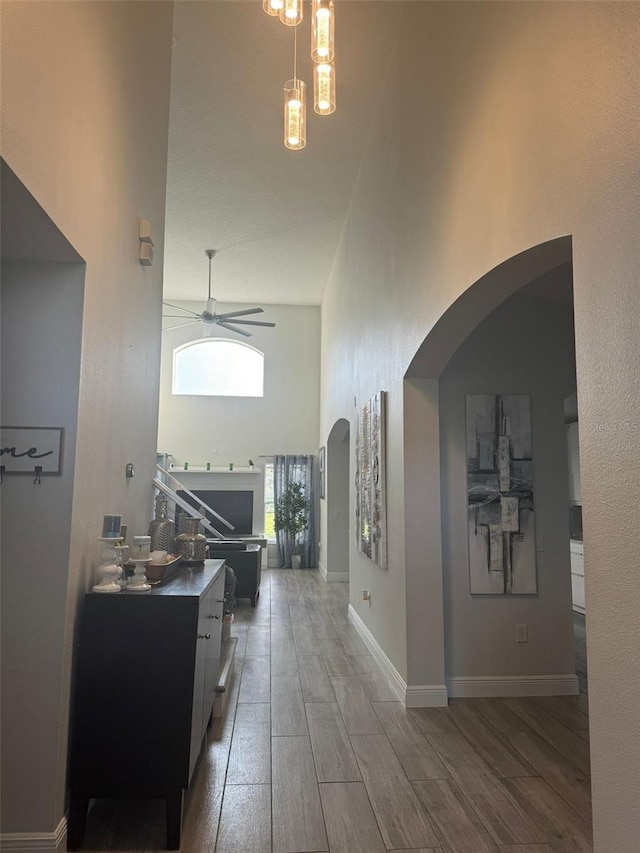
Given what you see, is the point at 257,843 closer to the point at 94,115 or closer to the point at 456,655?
the point at 456,655

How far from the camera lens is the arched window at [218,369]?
408 inches

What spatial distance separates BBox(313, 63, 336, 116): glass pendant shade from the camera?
7.38 feet

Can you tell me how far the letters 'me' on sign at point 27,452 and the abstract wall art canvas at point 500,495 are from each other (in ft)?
9.07

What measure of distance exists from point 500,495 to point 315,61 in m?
2.89

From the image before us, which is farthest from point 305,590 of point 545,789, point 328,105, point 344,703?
point 328,105

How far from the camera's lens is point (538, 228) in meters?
1.99

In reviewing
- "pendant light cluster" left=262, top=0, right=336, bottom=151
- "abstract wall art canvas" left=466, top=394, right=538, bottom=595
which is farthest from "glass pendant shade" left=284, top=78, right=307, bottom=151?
"abstract wall art canvas" left=466, top=394, right=538, bottom=595

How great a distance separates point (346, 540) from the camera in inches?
341

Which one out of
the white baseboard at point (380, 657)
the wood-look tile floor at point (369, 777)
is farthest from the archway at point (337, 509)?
the wood-look tile floor at point (369, 777)

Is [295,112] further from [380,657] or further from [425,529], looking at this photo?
[380,657]

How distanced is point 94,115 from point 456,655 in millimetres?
3669

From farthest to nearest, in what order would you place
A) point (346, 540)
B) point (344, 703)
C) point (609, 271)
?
1. point (346, 540)
2. point (344, 703)
3. point (609, 271)

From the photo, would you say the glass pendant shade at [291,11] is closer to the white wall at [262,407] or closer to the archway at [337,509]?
the archway at [337,509]

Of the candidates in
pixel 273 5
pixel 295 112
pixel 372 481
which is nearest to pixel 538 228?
pixel 295 112
